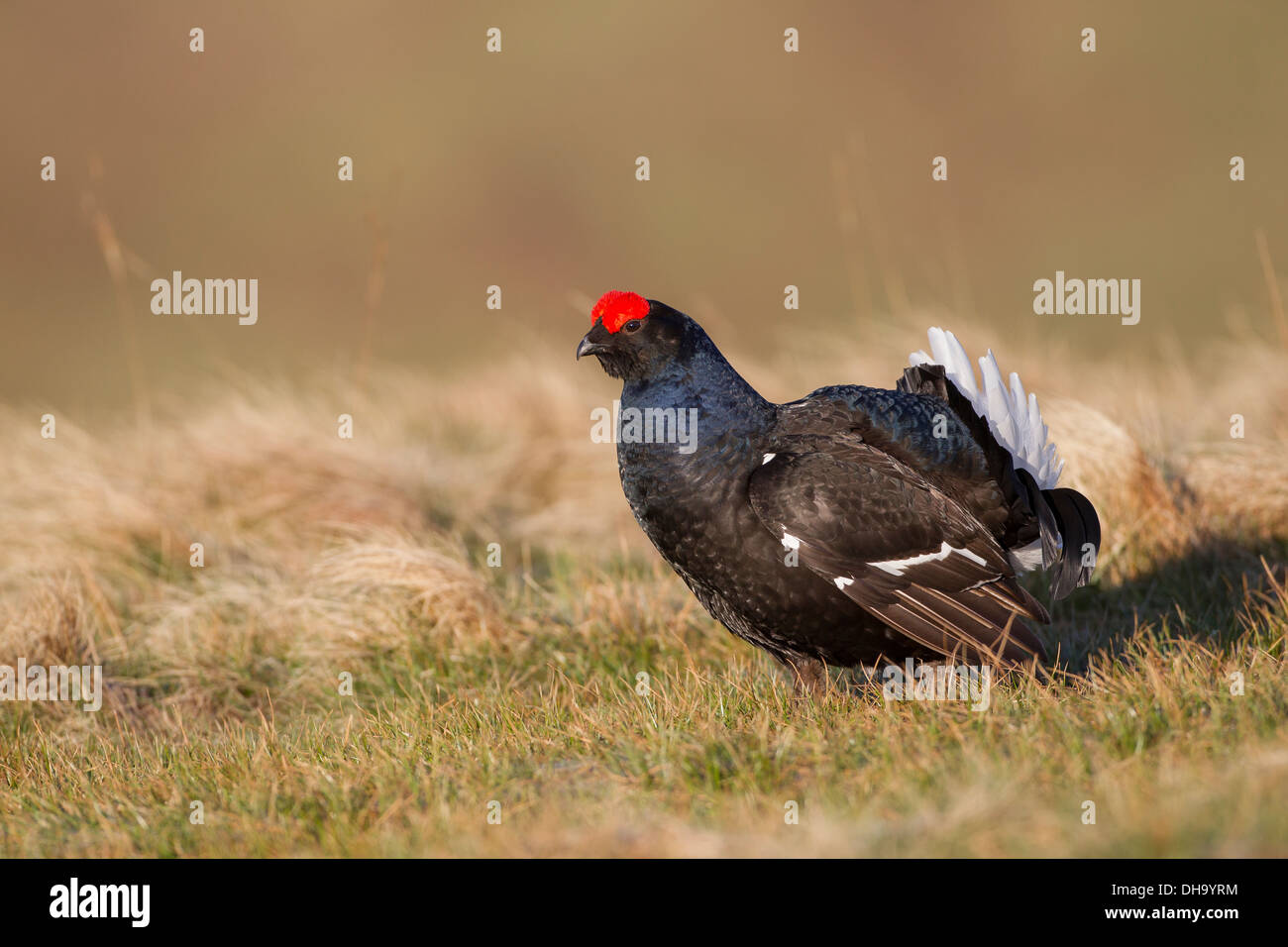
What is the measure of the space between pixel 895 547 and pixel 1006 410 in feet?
3.41

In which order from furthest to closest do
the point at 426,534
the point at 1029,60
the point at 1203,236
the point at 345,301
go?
the point at 1029,60 < the point at 345,301 < the point at 1203,236 < the point at 426,534

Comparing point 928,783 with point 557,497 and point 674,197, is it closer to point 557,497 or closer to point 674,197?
point 557,497

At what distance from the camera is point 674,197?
3675 centimetres

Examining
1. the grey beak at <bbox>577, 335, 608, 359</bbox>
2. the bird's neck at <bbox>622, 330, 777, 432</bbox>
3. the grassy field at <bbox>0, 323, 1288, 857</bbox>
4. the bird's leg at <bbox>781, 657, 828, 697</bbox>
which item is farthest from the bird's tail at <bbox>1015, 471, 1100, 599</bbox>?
the grey beak at <bbox>577, 335, 608, 359</bbox>

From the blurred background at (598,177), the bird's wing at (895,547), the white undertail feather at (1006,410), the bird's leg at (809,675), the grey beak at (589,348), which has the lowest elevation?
the bird's leg at (809,675)

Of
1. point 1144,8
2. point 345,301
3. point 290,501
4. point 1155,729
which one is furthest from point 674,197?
point 1155,729

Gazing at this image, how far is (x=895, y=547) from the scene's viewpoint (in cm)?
499

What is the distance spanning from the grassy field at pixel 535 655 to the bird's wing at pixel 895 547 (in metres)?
0.39

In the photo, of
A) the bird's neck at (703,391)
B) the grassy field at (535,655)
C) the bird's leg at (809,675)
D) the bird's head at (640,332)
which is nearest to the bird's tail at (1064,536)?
the grassy field at (535,655)

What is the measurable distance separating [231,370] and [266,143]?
32.4 metres

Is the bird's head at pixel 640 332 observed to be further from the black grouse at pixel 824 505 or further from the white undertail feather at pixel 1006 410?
the white undertail feather at pixel 1006 410

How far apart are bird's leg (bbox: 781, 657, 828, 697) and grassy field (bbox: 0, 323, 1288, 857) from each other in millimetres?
110

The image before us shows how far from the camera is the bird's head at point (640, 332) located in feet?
17.1
